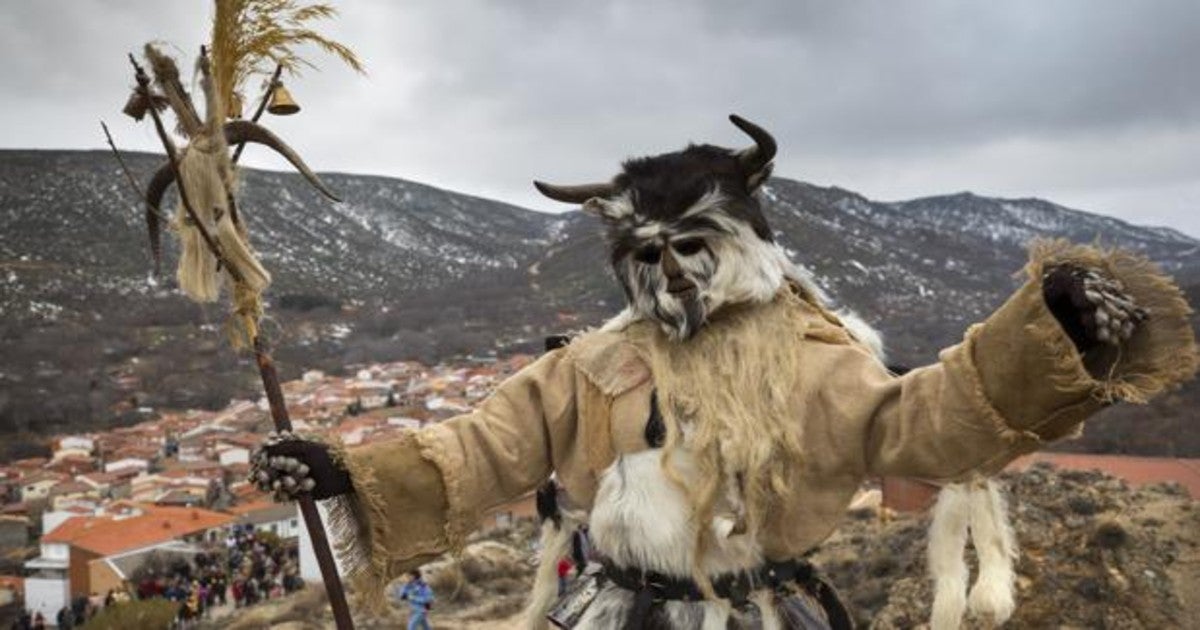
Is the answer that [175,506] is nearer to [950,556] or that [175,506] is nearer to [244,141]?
[244,141]

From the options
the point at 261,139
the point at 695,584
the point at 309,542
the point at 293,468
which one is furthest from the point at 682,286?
the point at 309,542

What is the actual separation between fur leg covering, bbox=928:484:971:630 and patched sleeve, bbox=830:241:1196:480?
390 mm

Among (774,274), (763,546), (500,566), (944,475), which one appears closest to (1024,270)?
(944,475)

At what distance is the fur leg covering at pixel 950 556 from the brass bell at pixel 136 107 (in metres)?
2.72

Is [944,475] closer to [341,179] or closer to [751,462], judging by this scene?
[751,462]

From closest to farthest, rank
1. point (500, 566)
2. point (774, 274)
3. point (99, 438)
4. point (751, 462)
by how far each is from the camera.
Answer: point (751, 462), point (774, 274), point (500, 566), point (99, 438)

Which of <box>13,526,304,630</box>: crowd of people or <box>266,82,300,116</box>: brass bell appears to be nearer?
<box>266,82,300,116</box>: brass bell

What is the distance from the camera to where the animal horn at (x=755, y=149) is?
104 inches

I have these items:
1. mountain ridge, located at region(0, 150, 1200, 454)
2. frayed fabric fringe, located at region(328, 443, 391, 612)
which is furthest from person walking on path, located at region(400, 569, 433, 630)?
mountain ridge, located at region(0, 150, 1200, 454)

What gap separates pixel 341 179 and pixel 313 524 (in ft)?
431

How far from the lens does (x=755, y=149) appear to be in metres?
2.86

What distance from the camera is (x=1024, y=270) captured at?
204 centimetres

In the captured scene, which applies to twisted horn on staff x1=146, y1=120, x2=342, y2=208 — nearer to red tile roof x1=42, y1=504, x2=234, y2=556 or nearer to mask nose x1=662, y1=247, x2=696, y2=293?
mask nose x1=662, y1=247, x2=696, y2=293

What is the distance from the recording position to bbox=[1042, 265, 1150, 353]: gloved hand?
188 cm
